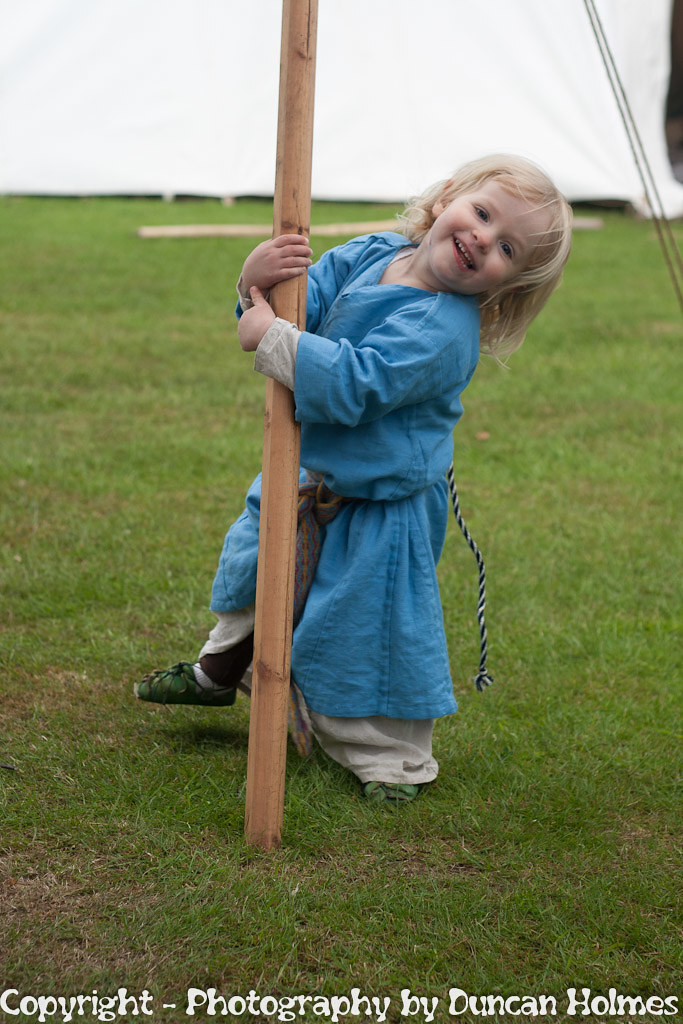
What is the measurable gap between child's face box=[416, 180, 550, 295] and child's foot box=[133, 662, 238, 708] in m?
1.02

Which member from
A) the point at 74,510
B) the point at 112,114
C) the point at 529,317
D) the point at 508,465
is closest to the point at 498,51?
the point at 112,114

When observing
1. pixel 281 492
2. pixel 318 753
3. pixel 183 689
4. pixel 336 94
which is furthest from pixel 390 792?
pixel 336 94

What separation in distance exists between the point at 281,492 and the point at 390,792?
75cm

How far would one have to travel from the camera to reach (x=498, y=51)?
419 inches

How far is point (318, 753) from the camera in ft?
8.63

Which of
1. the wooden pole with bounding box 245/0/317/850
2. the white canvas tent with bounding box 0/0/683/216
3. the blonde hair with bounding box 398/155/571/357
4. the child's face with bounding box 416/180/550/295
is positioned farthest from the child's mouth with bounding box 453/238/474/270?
the white canvas tent with bounding box 0/0/683/216

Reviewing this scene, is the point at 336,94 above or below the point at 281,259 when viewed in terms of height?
above

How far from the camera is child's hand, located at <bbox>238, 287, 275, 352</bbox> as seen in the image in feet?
6.86

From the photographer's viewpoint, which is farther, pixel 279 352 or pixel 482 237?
pixel 482 237

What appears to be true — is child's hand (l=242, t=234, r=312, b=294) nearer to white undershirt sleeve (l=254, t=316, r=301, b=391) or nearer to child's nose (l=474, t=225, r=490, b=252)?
white undershirt sleeve (l=254, t=316, r=301, b=391)

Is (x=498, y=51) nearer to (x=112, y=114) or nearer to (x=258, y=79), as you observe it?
(x=258, y=79)

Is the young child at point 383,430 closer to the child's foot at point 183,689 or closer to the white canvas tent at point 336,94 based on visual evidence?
the child's foot at point 183,689

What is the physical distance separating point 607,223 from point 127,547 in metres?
8.43

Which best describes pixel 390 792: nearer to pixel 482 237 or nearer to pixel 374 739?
pixel 374 739
